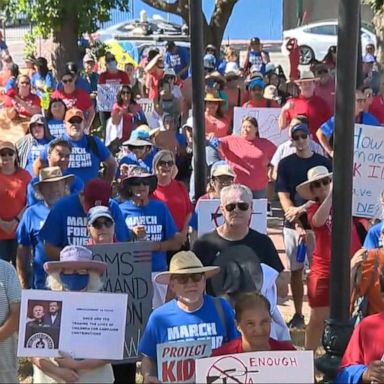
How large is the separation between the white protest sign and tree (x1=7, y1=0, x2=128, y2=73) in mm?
6395

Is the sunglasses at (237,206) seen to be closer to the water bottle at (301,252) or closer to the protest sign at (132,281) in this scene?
the protest sign at (132,281)

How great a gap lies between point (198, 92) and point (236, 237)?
8.87ft

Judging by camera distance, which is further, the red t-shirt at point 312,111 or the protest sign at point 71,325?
the red t-shirt at point 312,111

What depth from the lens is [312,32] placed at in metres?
29.6

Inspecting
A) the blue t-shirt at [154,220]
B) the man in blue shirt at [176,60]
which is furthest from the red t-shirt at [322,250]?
the man in blue shirt at [176,60]

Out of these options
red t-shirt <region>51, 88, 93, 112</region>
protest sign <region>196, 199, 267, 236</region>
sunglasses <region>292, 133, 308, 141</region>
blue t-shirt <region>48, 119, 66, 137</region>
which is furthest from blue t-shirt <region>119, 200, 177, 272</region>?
red t-shirt <region>51, 88, 93, 112</region>

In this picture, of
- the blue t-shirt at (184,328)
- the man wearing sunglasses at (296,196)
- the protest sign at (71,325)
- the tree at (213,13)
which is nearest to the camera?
the protest sign at (71,325)

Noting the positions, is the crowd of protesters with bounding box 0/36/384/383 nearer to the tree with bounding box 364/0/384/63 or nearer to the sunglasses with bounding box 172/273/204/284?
the sunglasses with bounding box 172/273/204/284

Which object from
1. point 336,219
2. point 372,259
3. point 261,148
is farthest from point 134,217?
point 261,148

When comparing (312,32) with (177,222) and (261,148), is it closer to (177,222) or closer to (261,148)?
(261,148)

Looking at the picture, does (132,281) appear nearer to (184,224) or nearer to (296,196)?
(184,224)

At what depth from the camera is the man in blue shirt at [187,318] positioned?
4.73m

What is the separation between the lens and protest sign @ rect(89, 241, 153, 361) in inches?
226

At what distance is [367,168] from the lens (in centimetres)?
727
